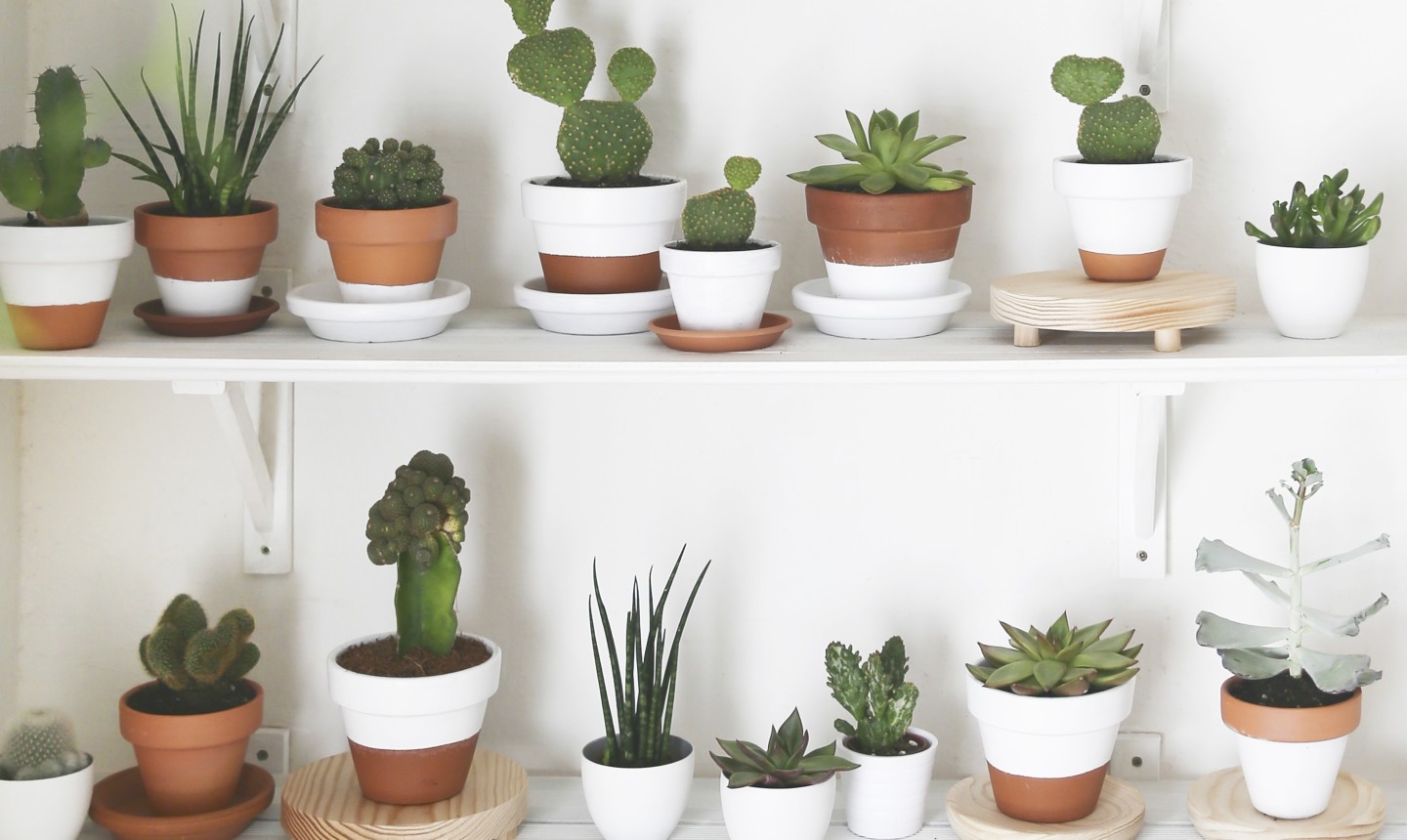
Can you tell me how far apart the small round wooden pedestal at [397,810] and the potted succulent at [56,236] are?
0.40 meters

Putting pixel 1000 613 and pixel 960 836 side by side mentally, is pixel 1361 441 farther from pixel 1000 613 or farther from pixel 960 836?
pixel 960 836

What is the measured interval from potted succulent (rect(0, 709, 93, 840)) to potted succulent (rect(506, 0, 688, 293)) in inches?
20.4

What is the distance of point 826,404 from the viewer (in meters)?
1.24

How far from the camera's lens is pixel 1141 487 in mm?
1200

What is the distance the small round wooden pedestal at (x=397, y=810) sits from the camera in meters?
1.11

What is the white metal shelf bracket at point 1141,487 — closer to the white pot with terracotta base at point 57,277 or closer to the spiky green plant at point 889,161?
the spiky green plant at point 889,161

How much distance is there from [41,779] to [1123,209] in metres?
0.92

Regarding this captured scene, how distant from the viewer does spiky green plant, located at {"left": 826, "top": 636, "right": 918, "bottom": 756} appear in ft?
3.78

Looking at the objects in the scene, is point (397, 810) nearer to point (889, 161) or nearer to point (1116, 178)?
point (889, 161)

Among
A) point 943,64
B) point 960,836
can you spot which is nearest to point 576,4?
point 943,64

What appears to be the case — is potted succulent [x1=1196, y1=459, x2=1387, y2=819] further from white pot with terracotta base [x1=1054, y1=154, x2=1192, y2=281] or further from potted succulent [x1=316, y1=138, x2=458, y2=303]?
potted succulent [x1=316, y1=138, x2=458, y2=303]

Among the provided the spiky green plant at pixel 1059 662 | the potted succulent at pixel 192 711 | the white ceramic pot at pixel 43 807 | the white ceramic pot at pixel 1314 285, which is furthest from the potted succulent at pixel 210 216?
the white ceramic pot at pixel 1314 285

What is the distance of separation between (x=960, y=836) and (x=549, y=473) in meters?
0.46

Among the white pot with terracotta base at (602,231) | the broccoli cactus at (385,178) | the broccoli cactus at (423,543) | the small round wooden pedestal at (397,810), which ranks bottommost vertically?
the small round wooden pedestal at (397,810)
